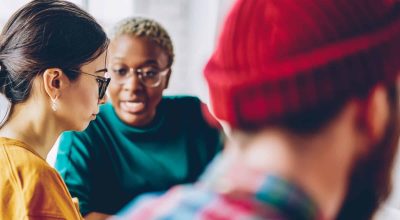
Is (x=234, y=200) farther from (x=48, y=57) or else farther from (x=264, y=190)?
(x=48, y=57)

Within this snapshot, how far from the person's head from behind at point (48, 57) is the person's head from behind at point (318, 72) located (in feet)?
2.74

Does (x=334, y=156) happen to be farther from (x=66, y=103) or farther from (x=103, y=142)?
(x=103, y=142)

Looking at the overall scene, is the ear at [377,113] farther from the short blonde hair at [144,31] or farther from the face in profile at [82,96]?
→ the short blonde hair at [144,31]

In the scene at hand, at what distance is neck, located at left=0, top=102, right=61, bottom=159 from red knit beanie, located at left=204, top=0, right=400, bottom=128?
2.86 feet

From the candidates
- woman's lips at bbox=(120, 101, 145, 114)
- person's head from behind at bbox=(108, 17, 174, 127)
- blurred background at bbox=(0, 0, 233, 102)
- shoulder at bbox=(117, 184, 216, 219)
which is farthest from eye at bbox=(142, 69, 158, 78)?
shoulder at bbox=(117, 184, 216, 219)

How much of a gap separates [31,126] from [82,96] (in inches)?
6.1

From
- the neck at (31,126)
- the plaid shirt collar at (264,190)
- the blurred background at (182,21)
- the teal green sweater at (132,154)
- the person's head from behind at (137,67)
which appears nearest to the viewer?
the plaid shirt collar at (264,190)

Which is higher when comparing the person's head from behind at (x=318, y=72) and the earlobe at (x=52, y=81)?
the person's head from behind at (x=318, y=72)

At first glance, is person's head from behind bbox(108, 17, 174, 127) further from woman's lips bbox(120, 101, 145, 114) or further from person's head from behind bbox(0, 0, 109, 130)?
person's head from behind bbox(0, 0, 109, 130)

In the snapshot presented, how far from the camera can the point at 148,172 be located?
1852mm

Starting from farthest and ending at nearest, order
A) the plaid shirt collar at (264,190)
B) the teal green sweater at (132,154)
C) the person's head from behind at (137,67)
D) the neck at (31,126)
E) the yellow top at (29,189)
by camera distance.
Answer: the person's head from behind at (137,67)
the teal green sweater at (132,154)
the neck at (31,126)
the yellow top at (29,189)
the plaid shirt collar at (264,190)

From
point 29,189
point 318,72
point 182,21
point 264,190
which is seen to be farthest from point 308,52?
point 182,21

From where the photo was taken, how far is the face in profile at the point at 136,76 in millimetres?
1850

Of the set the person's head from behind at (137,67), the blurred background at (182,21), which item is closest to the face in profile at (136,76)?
the person's head from behind at (137,67)
